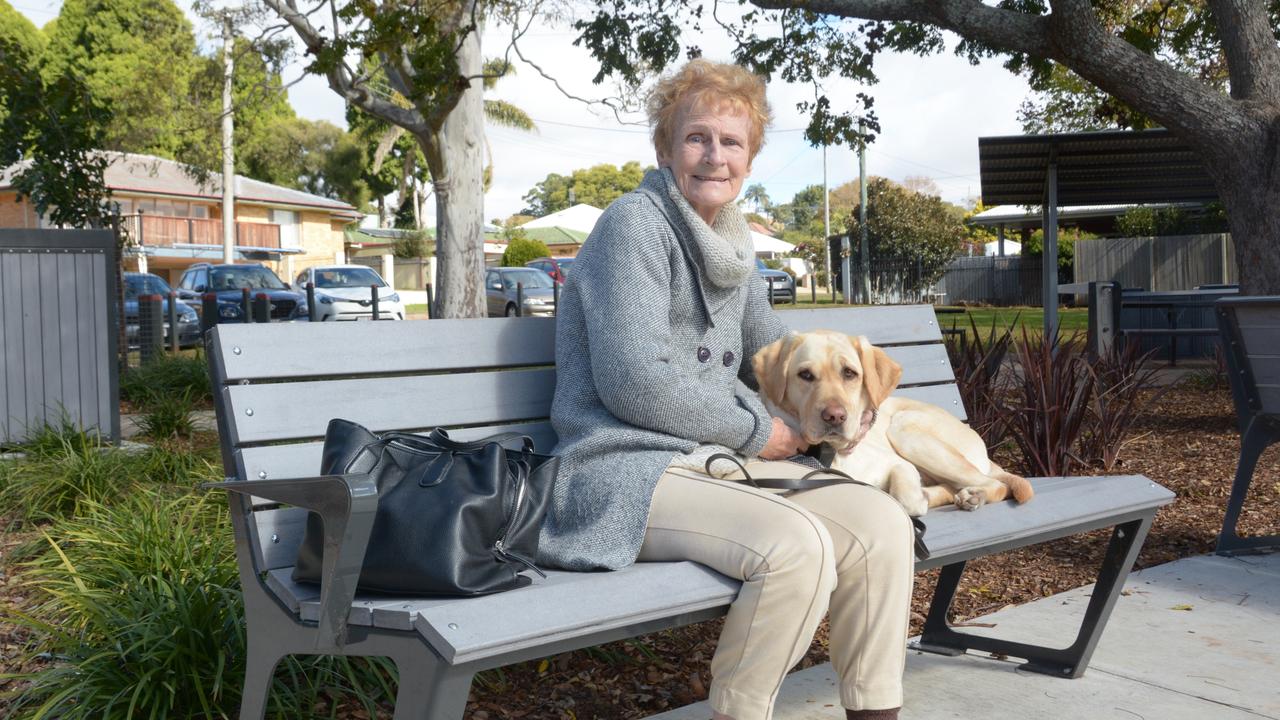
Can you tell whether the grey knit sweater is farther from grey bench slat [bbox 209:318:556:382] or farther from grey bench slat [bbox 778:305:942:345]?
grey bench slat [bbox 778:305:942:345]

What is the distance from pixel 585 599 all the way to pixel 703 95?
146cm

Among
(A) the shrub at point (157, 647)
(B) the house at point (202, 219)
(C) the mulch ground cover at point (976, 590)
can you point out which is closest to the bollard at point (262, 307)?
(C) the mulch ground cover at point (976, 590)

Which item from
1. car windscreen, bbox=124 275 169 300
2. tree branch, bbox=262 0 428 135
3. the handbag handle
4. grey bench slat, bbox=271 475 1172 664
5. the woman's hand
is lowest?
grey bench slat, bbox=271 475 1172 664

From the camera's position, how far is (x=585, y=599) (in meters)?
2.14

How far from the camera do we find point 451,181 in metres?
13.7

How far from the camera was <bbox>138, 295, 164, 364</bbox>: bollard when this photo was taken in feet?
38.4

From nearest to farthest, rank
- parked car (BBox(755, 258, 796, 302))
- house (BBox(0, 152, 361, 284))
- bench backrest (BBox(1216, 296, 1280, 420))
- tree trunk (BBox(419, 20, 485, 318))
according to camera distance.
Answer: bench backrest (BBox(1216, 296, 1280, 420)), tree trunk (BBox(419, 20, 485, 318)), parked car (BBox(755, 258, 796, 302)), house (BBox(0, 152, 361, 284))

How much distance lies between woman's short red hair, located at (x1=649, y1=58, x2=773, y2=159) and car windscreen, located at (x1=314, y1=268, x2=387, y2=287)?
22.2 metres

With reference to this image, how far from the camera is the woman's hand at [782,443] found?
2889 mm

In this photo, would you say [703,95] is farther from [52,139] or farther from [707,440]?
[52,139]

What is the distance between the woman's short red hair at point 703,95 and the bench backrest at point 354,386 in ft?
2.18

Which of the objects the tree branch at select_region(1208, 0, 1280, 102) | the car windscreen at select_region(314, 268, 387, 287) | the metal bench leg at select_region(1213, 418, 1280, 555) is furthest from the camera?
the car windscreen at select_region(314, 268, 387, 287)

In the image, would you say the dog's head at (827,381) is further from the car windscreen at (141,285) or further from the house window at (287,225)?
the house window at (287,225)

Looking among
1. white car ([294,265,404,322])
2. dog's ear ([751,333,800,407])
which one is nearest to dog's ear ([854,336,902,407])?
dog's ear ([751,333,800,407])
